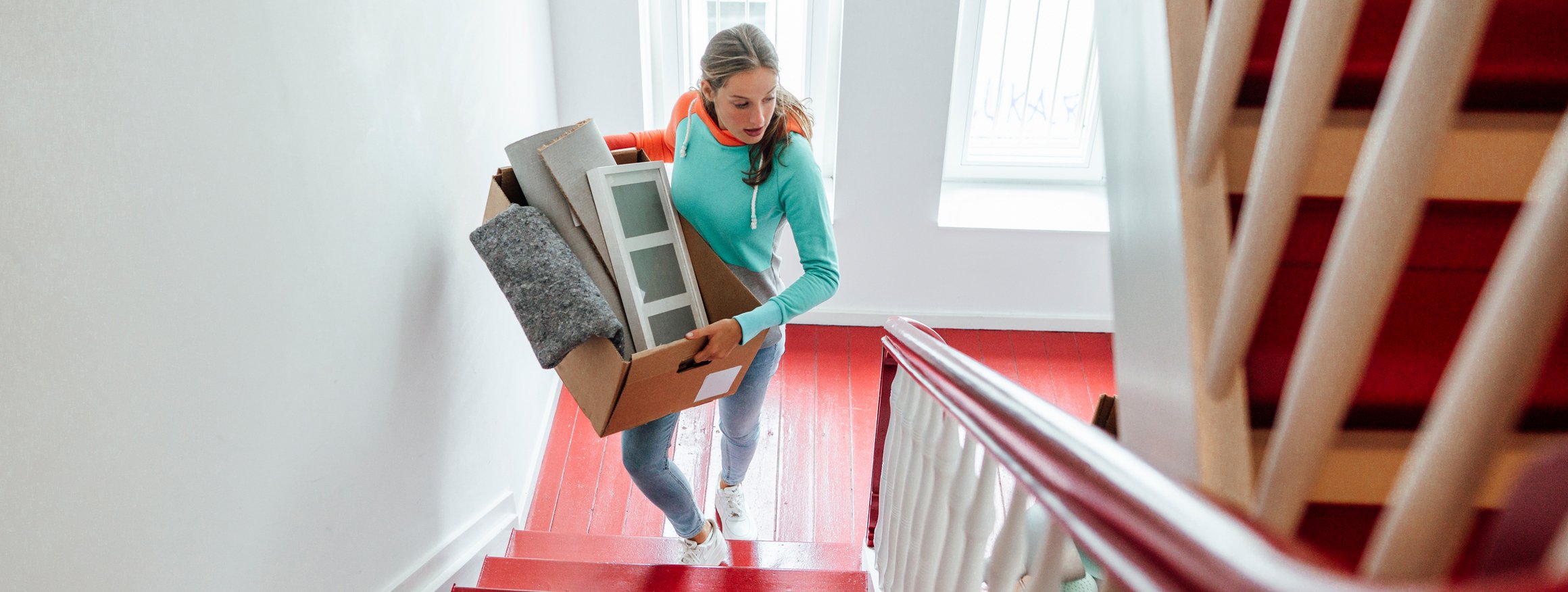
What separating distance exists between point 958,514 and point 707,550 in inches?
55.8

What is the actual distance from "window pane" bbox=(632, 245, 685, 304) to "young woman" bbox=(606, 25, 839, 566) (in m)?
0.10

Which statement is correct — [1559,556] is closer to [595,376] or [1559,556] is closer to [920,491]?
[920,491]

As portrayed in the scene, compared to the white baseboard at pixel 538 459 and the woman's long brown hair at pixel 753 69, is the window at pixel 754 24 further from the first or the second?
the woman's long brown hair at pixel 753 69

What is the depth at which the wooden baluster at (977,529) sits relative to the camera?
2.81 ft

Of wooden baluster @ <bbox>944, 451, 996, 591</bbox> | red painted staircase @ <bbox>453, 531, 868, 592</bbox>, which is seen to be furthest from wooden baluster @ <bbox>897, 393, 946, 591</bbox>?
red painted staircase @ <bbox>453, 531, 868, 592</bbox>

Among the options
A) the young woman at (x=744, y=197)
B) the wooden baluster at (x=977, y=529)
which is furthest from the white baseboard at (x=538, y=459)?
the wooden baluster at (x=977, y=529)

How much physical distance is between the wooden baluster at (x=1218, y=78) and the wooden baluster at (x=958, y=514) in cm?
37

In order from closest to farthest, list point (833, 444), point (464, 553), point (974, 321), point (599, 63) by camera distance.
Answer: point (464, 553)
point (833, 444)
point (599, 63)
point (974, 321)

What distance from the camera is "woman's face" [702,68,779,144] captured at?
1.62m

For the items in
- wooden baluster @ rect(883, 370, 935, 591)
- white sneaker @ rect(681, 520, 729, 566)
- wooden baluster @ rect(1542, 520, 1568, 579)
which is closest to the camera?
wooden baluster @ rect(1542, 520, 1568, 579)

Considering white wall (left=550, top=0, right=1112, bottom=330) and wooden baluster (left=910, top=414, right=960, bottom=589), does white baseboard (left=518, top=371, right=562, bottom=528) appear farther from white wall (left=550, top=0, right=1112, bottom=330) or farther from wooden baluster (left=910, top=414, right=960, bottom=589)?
wooden baluster (left=910, top=414, right=960, bottom=589)

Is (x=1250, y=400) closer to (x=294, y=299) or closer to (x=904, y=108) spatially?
(x=294, y=299)

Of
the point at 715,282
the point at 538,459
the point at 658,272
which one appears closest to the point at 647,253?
the point at 658,272

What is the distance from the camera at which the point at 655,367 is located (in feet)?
5.33
